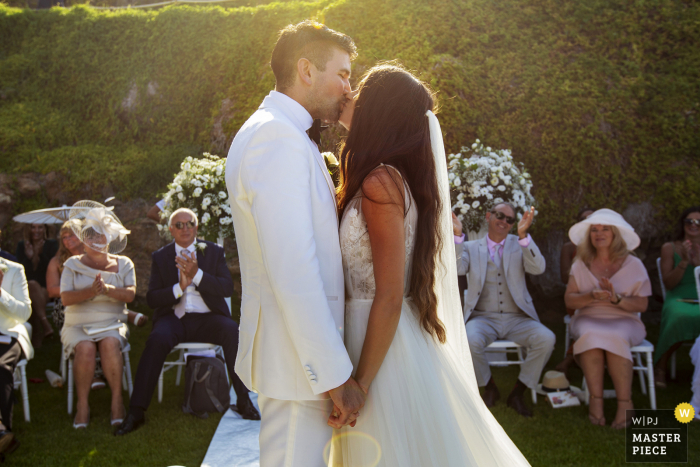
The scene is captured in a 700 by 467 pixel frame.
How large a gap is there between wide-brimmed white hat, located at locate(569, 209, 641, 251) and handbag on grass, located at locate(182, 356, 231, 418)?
12.2ft

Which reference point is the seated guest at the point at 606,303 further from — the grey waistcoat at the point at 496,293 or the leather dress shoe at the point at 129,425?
the leather dress shoe at the point at 129,425

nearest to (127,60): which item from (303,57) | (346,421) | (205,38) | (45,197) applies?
(205,38)

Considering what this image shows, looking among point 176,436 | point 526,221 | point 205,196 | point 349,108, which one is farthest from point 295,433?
point 205,196

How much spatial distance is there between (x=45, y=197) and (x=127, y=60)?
304 centimetres

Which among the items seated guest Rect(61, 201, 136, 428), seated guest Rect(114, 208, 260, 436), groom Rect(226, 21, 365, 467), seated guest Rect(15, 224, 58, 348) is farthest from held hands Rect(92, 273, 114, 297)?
groom Rect(226, 21, 365, 467)

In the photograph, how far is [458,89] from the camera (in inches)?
313

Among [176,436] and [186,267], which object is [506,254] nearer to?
[186,267]

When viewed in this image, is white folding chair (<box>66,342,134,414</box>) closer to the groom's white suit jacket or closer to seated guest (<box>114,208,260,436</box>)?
seated guest (<box>114,208,260,436</box>)

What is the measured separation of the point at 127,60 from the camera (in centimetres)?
1027

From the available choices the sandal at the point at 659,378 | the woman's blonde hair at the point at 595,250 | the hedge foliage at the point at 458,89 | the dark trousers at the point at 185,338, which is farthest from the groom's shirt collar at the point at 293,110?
the hedge foliage at the point at 458,89

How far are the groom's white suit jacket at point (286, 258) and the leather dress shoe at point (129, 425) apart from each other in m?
3.12

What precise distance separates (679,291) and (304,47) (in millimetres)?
5413

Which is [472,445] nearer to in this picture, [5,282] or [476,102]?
[5,282]

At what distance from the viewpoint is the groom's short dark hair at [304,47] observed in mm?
2037
